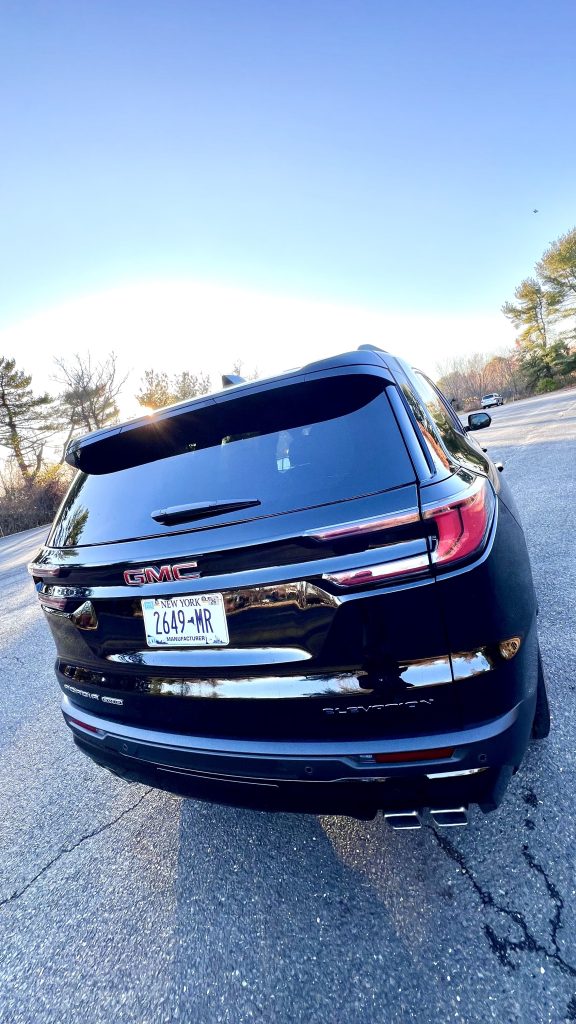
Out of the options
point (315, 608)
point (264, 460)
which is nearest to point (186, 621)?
point (315, 608)

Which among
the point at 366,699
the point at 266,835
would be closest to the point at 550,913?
the point at 366,699

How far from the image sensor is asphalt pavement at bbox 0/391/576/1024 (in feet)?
4.46

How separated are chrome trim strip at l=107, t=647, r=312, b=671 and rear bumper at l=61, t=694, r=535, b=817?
0.88 ft

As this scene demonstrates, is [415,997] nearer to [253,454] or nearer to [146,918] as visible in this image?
[146,918]

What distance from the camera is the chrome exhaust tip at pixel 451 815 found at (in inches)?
55.1

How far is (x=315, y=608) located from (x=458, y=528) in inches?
18.5

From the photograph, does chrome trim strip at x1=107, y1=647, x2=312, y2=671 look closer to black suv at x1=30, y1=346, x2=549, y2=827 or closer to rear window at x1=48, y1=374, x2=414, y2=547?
black suv at x1=30, y1=346, x2=549, y2=827

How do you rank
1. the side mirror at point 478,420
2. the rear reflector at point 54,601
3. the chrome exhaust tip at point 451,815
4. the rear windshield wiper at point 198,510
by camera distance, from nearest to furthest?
the chrome exhaust tip at point 451,815 < the rear windshield wiper at point 198,510 < the rear reflector at point 54,601 < the side mirror at point 478,420

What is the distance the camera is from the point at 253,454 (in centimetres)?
167

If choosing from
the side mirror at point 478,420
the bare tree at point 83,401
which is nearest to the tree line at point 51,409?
the bare tree at point 83,401

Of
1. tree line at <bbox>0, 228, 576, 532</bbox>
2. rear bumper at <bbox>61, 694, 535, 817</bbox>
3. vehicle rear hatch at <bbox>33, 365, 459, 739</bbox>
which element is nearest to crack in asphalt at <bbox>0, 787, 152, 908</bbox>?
vehicle rear hatch at <bbox>33, 365, 459, 739</bbox>

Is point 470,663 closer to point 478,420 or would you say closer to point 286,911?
point 286,911

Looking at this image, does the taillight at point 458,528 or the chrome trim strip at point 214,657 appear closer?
the taillight at point 458,528

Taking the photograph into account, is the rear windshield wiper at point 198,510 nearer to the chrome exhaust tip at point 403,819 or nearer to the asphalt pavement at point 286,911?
the chrome exhaust tip at point 403,819
